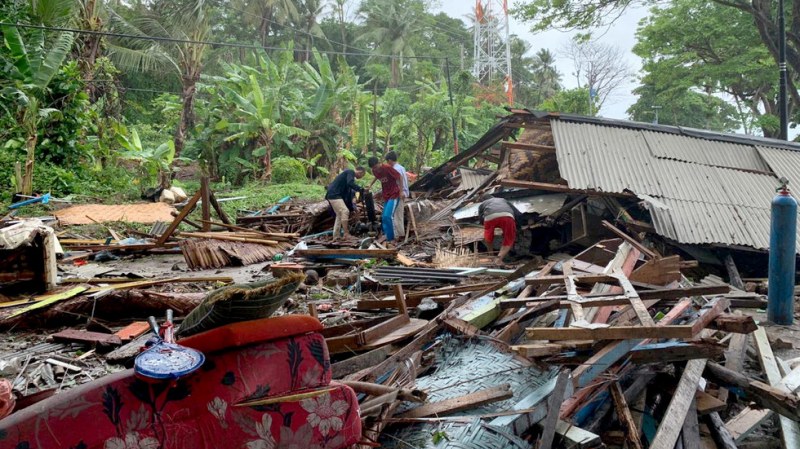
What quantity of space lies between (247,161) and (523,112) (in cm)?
1212

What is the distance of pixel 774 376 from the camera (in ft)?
12.2

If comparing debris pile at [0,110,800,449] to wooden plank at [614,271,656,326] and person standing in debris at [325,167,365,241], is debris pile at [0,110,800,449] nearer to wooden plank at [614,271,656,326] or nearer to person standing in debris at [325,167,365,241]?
wooden plank at [614,271,656,326]

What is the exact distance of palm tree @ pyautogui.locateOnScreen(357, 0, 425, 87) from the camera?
37594mm

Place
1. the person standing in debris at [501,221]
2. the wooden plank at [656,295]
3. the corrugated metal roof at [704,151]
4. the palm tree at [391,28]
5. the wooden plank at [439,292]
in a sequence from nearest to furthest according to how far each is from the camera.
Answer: the wooden plank at [656,295]
the wooden plank at [439,292]
the person standing in debris at [501,221]
the corrugated metal roof at [704,151]
the palm tree at [391,28]

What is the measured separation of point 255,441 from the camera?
225 centimetres

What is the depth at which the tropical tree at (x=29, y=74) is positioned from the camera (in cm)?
1117

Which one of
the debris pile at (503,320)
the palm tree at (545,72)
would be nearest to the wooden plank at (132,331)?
the debris pile at (503,320)

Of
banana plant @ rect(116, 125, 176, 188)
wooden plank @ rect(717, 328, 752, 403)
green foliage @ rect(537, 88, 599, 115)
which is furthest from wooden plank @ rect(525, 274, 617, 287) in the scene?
green foliage @ rect(537, 88, 599, 115)

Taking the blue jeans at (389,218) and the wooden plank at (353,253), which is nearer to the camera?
the wooden plank at (353,253)

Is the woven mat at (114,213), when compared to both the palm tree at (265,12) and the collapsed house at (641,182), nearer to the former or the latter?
the collapsed house at (641,182)

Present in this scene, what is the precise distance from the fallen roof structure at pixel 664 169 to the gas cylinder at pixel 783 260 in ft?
7.29

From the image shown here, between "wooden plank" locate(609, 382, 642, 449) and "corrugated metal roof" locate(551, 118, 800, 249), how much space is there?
5301 mm

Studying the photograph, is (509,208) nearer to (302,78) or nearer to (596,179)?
(596,179)

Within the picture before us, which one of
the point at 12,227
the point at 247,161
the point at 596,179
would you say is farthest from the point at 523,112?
the point at 247,161
